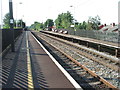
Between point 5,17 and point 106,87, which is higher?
point 5,17

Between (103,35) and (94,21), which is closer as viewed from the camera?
(103,35)

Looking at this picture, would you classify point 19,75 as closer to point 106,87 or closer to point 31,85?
point 31,85

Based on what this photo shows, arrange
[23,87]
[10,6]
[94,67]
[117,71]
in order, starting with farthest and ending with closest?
[10,6]
[94,67]
[117,71]
[23,87]

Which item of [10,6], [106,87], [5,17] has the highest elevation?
[5,17]

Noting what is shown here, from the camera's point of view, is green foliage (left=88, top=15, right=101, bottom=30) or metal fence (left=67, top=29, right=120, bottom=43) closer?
metal fence (left=67, top=29, right=120, bottom=43)

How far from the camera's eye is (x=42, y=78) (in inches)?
290

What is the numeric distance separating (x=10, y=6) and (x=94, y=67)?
8056 mm

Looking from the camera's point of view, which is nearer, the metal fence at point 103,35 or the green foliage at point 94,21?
the metal fence at point 103,35

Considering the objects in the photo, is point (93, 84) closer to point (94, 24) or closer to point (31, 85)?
point (31, 85)

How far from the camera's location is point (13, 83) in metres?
6.64

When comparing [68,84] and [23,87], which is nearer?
[23,87]

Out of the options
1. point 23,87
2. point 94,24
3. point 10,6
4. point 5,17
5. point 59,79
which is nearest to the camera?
point 23,87

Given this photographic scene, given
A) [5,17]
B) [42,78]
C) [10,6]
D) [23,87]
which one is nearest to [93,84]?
[42,78]

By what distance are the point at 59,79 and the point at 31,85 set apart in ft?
4.33
